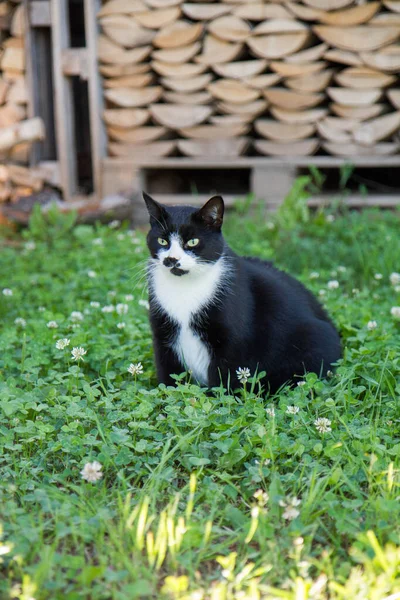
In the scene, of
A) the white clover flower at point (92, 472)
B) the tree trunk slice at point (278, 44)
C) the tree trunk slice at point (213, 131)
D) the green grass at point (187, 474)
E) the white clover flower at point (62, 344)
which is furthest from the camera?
the tree trunk slice at point (213, 131)

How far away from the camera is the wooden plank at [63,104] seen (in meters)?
5.66

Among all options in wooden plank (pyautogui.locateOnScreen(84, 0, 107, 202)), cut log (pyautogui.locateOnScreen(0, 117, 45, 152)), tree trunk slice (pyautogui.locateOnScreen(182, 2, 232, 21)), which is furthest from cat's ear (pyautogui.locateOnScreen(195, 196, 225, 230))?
cut log (pyautogui.locateOnScreen(0, 117, 45, 152))

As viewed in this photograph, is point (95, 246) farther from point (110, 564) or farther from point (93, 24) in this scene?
point (110, 564)

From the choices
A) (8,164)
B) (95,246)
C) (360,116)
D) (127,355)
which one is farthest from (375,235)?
(8,164)

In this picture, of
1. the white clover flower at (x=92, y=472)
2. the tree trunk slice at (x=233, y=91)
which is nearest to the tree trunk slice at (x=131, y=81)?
the tree trunk slice at (x=233, y=91)

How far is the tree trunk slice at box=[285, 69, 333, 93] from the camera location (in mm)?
5227

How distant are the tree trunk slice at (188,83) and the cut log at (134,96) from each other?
0.09m

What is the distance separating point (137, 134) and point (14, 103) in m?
1.14

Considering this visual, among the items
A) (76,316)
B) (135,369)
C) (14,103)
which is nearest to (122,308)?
(76,316)

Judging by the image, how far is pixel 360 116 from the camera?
526cm

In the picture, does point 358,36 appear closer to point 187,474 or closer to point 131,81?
point 131,81

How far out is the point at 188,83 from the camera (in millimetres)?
5414

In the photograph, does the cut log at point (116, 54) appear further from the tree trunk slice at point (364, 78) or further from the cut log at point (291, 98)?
the tree trunk slice at point (364, 78)

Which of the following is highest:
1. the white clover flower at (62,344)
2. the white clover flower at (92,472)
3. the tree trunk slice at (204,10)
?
the tree trunk slice at (204,10)
